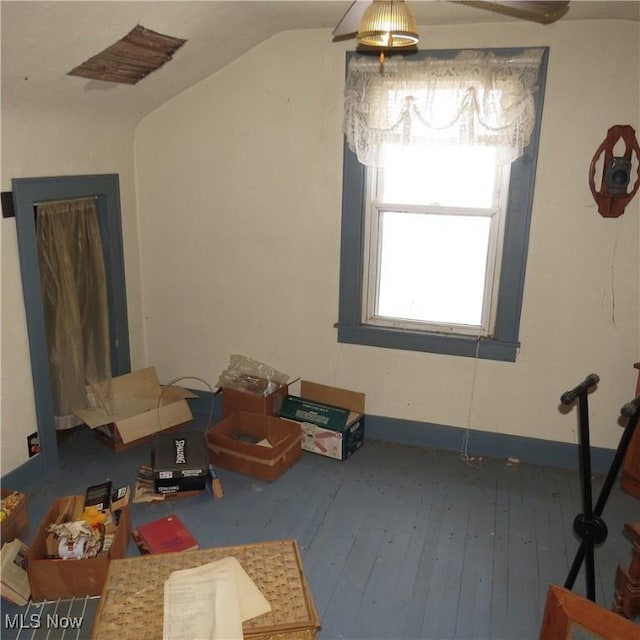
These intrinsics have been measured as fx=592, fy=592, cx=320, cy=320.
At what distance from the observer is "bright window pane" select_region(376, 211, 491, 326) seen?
333cm

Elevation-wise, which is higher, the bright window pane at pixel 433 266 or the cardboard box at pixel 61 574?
the bright window pane at pixel 433 266

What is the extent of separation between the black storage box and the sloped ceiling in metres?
1.78

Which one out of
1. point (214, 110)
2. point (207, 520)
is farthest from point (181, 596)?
point (214, 110)

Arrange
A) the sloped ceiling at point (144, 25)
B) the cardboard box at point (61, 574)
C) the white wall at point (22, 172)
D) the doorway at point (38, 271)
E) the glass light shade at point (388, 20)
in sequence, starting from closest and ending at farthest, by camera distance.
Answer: the glass light shade at point (388, 20) → the sloped ceiling at point (144, 25) → the cardboard box at point (61, 574) → the white wall at point (22, 172) → the doorway at point (38, 271)

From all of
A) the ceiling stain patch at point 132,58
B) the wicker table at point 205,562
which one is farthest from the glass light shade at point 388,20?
the wicker table at point 205,562

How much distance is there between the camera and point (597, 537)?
2.05 m

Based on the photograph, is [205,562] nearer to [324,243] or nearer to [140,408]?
[140,408]

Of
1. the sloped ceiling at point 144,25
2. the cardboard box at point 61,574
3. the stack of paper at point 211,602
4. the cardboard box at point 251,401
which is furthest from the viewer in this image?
the cardboard box at point 251,401

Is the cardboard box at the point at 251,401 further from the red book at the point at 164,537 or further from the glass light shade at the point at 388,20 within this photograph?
the glass light shade at the point at 388,20

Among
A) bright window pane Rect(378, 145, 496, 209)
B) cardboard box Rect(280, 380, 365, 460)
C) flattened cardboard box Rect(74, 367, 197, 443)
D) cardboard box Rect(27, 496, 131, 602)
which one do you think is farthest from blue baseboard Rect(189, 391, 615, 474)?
cardboard box Rect(27, 496, 131, 602)

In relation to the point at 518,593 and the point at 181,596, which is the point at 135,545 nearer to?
the point at 181,596

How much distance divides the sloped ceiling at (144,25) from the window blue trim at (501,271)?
371 mm

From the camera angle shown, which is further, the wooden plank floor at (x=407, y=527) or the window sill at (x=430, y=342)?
the window sill at (x=430, y=342)

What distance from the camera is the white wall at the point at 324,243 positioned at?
2.99 metres
